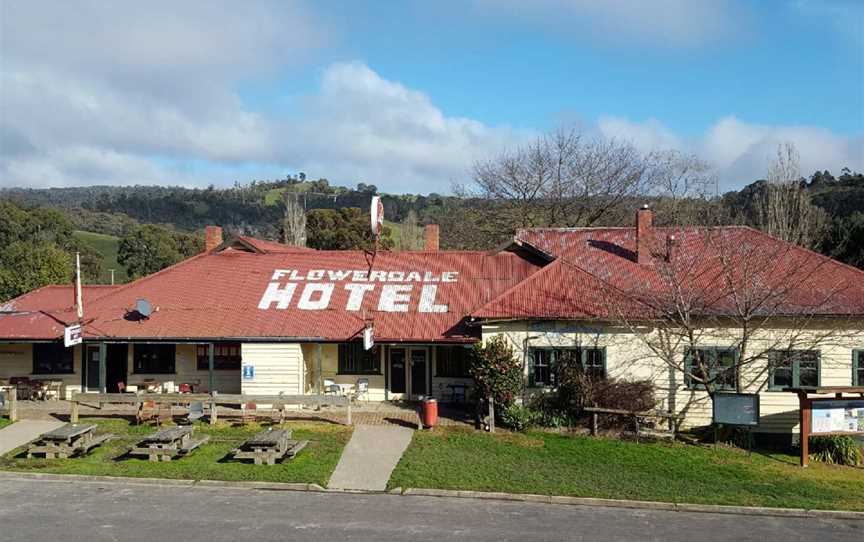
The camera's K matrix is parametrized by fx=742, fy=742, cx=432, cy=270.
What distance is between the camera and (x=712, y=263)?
23.5 m

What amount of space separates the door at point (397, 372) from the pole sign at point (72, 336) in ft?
32.1

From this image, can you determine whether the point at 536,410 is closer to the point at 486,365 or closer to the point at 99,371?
→ the point at 486,365

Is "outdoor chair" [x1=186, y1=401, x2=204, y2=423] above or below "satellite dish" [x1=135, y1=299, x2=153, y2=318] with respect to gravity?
below

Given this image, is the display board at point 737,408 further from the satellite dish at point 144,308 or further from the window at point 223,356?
the satellite dish at point 144,308

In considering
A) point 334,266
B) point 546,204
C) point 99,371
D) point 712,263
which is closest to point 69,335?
point 99,371

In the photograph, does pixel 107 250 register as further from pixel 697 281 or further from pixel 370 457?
pixel 697 281

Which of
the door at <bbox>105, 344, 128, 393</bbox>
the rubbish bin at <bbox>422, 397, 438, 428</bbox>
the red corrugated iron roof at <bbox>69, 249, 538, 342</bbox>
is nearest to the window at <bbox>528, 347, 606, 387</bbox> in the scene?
the red corrugated iron roof at <bbox>69, 249, 538, 342</bbox>

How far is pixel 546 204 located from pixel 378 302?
23.6 metres

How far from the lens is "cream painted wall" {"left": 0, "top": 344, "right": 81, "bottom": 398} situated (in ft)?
82.3

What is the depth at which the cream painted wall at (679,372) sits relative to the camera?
2088cm

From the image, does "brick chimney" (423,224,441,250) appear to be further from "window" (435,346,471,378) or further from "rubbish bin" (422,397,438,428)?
"rubbish bin" (422,397,438,428)

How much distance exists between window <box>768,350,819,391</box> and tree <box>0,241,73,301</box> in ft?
111

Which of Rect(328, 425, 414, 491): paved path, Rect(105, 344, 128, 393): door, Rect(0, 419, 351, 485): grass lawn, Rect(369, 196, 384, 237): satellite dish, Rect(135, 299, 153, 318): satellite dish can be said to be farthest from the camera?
Rect(369, 196, 384, 237): satellite dish

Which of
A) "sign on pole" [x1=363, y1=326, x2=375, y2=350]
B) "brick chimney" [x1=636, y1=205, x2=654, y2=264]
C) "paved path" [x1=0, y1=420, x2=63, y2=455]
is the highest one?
"brick chimney" [x1=636, y1=205, x2=654, y2=264]
